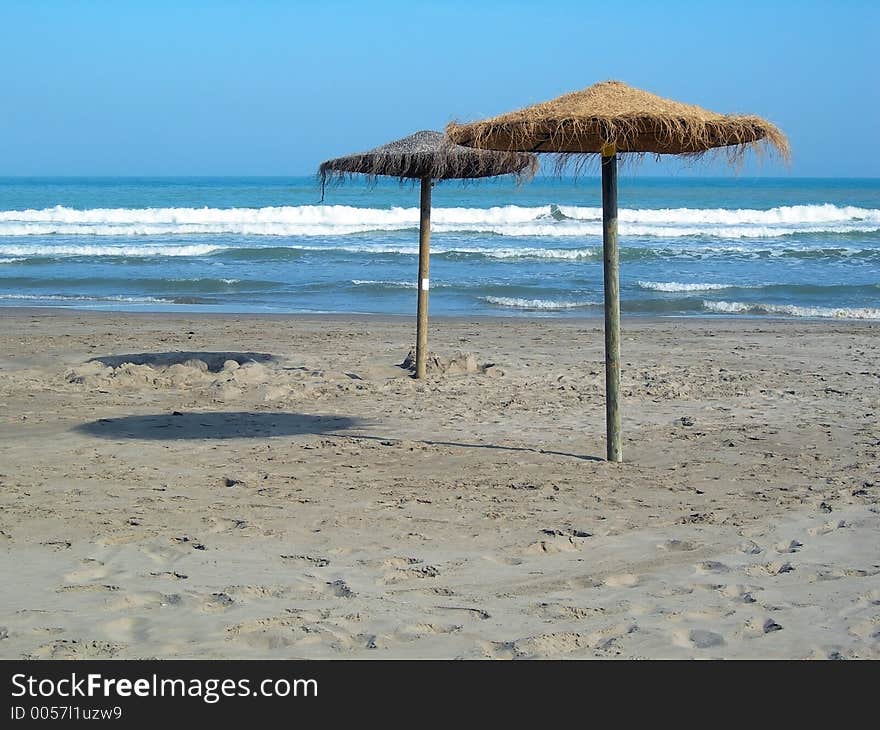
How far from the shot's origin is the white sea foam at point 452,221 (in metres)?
34.8

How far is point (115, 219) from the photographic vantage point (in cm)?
4462

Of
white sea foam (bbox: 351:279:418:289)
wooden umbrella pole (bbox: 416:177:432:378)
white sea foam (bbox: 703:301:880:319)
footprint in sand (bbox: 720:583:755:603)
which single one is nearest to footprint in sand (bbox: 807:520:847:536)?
footprint in sand (bbox: 720:583:755:603)

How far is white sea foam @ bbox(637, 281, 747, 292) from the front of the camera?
1925 centimetres

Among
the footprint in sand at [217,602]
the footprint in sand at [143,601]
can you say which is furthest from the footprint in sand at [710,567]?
the footprint in sand at [143,601]

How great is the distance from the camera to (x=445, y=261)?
24.2 m

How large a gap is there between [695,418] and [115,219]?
40211mm

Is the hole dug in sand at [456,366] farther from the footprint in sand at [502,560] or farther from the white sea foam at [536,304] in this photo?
the white sea foam at [536,304]

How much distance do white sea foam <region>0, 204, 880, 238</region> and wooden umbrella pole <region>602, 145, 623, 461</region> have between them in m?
26.1

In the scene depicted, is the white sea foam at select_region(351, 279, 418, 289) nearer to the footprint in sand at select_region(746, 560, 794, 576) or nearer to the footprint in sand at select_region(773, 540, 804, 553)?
the footprint in sand at select_region(773, 540, 804, 553)

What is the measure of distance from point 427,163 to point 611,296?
3068 millimetres

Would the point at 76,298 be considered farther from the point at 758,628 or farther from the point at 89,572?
the point at 758,628

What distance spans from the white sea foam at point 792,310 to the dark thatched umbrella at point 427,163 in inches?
338

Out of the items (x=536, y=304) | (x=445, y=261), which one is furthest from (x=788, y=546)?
(x=445, y=261)
